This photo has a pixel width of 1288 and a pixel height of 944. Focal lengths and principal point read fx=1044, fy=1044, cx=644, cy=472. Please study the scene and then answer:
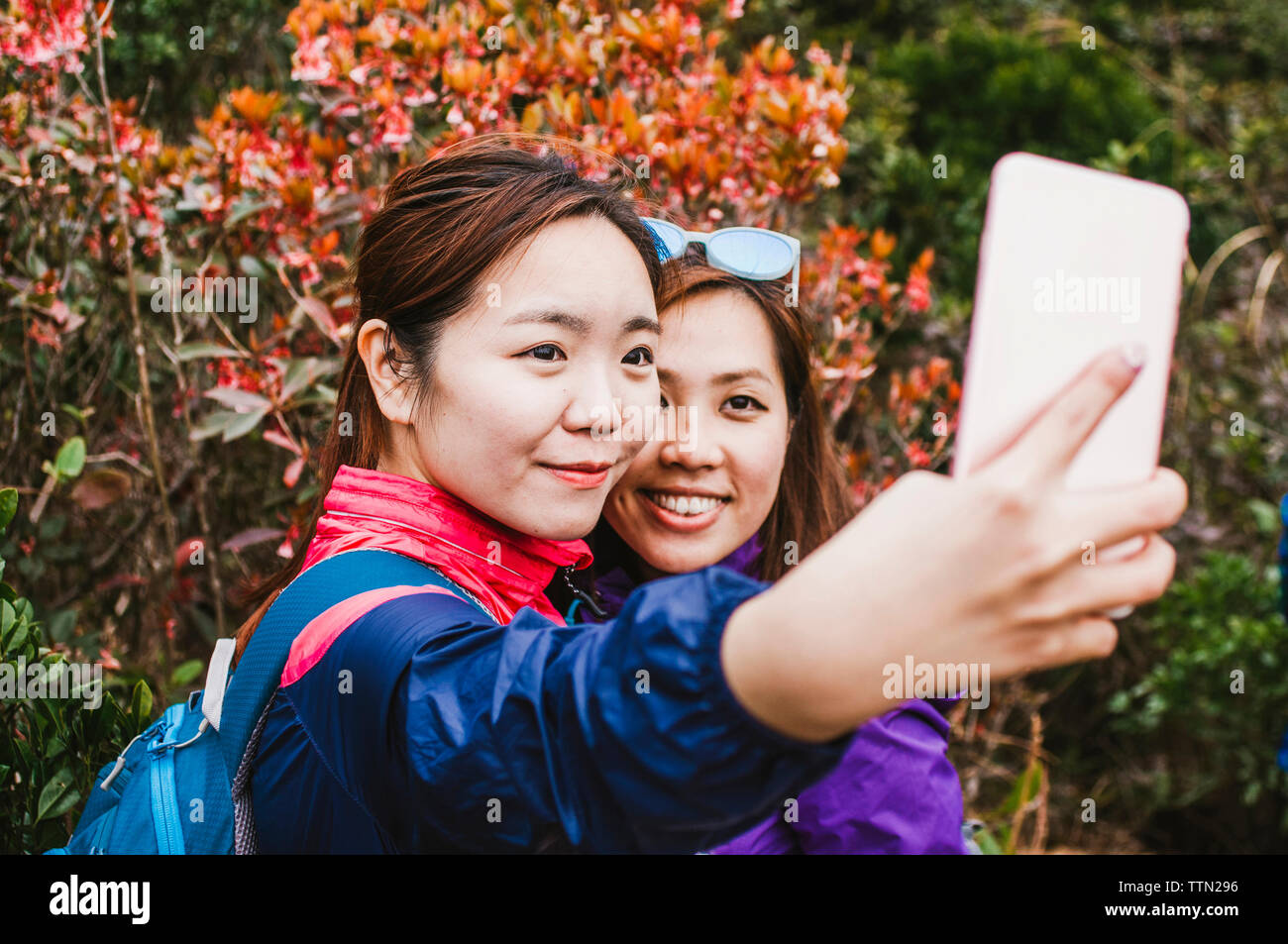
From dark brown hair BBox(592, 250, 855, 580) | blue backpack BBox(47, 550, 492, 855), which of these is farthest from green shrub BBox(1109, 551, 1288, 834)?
blue backpack BBox(47, 550, 492, 855)

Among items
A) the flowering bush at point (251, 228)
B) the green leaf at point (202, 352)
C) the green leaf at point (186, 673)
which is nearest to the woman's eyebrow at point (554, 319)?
the flowering bush at point (251, 228)

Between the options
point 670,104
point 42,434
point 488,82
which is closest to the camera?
point 488,82

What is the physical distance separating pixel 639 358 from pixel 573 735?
62 centimetres

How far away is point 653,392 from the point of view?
53.1 inches

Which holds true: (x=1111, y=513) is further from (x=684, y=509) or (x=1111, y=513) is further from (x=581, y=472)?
(x=684, y=509)

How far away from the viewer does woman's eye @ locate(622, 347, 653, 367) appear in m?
1.33

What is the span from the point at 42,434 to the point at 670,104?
1.83 meters

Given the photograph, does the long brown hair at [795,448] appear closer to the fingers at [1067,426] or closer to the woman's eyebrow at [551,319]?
the woman's eyebrow at [551,319]

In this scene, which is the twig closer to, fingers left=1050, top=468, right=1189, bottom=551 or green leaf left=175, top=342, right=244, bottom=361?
green leaf left=175, top=342, right=244, bottom=361

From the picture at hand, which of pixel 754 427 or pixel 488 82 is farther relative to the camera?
pixel 488 82

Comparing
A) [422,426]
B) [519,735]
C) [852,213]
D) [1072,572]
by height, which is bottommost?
[519,735]

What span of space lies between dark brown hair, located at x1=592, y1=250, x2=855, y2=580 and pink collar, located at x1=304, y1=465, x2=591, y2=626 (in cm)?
50
